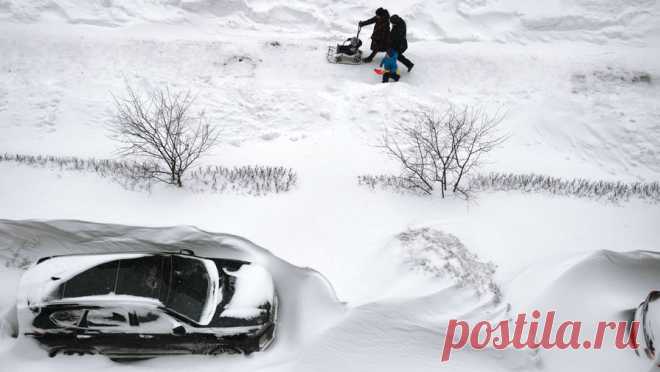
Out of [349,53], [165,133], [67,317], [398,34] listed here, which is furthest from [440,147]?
[67,317]

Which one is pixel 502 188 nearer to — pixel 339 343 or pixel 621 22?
pixel 339 343

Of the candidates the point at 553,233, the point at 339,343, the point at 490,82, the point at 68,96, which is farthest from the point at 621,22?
the point at 68,96

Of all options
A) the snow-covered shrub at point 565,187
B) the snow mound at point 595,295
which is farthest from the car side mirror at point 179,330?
the snow-covered shrub at point 565,187

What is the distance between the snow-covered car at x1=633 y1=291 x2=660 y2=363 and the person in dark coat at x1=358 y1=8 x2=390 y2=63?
921 cm

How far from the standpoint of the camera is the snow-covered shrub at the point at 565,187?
803 cm

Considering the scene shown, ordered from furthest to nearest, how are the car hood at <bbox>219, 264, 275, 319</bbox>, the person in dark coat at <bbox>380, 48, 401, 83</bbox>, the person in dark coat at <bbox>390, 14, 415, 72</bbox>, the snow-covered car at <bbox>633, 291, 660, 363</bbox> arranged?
the person in dark coat at <bbox>380, 48, 401, 83</bbox> → the person in dark coat at <bbox>390, 14, 415, 72</bbox> → the car hood at <bbox>219, 264, 275, 319</bbox> → the snow-covered car at <bbox>633, 291, 660, 363</bbox>

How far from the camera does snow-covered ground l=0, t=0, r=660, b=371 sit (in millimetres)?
5598

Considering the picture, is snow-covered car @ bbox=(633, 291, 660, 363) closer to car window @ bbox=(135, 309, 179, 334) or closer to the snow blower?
car window @ bbox=(135, 309, 179, 334)

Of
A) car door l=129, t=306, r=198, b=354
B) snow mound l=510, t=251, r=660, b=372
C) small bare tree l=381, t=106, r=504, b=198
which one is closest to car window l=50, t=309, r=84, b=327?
car door l=129, t=306, r=198, b=354

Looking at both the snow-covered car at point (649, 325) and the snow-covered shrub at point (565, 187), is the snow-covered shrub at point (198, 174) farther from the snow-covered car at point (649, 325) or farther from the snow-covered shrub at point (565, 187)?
the snow-covered car at point (649, 325)

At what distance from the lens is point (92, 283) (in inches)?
210

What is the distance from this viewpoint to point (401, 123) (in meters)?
10.5

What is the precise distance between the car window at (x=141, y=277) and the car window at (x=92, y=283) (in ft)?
0.38

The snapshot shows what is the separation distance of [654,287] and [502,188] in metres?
2.97
